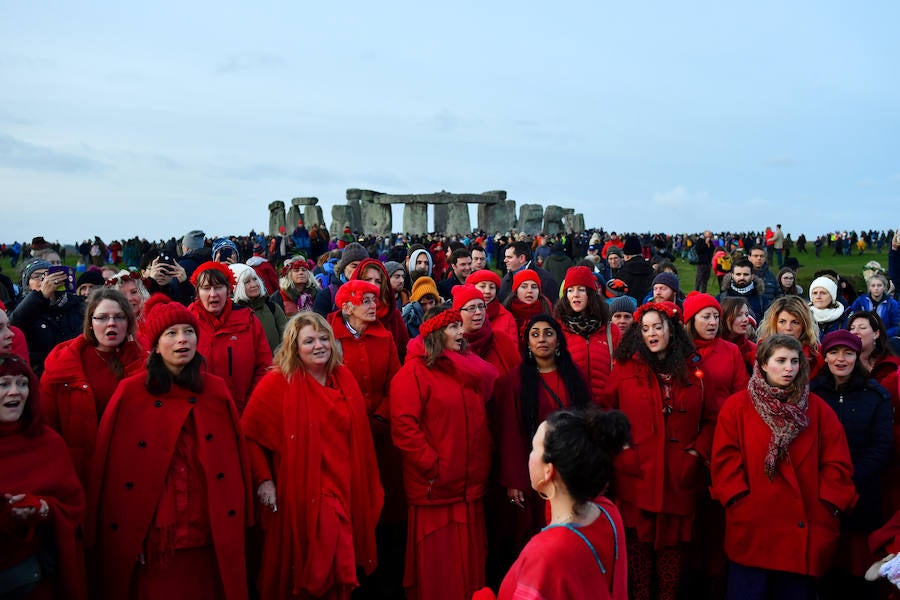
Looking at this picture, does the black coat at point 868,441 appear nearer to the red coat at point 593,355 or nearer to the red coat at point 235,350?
the red coat at point 593,355

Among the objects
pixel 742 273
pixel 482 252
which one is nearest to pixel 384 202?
pixel 482 252

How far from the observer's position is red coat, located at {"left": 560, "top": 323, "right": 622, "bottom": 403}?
5.78 m

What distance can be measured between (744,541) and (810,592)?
530 mm

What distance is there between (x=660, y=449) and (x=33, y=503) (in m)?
3.77

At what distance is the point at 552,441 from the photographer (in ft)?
9.05

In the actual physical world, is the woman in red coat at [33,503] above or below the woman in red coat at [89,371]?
below

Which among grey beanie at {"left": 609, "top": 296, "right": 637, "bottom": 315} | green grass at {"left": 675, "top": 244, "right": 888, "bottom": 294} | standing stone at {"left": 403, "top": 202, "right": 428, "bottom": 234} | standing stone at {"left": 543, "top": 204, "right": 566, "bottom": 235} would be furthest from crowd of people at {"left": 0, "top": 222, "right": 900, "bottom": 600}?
standing stone at {"left": 403, "top": 202, "right": 428, "bottom": 234}

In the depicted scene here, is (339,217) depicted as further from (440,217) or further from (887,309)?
(887,309)

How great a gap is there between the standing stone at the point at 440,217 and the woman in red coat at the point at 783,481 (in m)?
37.8

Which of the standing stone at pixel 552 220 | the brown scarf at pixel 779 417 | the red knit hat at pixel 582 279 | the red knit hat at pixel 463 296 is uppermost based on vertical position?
the standing stone at pixel 552 220

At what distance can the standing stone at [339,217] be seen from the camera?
132ft

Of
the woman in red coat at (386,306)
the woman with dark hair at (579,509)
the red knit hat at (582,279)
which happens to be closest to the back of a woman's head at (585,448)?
the woman with dark hair at (579,509)

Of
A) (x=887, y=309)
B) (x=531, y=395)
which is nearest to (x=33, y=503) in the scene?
(x=531, y=395)

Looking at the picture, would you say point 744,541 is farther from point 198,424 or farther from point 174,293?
point 174,293
